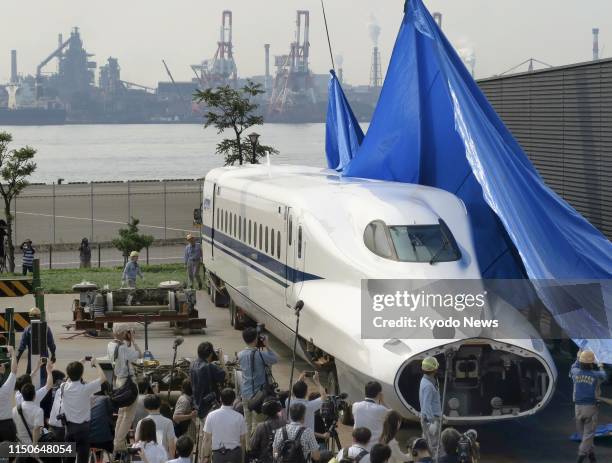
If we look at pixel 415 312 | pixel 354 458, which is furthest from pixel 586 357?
pixel 354 458

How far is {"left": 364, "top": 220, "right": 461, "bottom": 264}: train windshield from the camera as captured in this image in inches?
708

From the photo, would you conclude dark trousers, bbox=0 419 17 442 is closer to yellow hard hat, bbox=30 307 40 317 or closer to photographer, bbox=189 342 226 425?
photographer, bbox=189 342 226 425

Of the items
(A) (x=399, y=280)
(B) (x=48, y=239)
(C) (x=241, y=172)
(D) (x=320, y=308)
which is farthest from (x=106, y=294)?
(B) (x=48, y=239)

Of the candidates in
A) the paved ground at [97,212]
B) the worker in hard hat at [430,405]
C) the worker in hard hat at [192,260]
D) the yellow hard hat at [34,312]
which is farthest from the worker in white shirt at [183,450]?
the paved ground at [97,212]

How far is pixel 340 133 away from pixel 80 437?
21.4m

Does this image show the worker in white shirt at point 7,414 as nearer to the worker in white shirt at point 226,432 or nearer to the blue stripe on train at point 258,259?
the worker in white shirt at point 226,432

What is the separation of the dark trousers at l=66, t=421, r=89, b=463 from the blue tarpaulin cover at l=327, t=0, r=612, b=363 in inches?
302

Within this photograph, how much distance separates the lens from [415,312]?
17016 millimetres

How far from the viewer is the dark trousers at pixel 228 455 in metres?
12.9


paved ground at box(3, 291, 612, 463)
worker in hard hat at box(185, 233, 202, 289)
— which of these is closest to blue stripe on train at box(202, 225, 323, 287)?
paved ground at box(3, 291, 612, 463)

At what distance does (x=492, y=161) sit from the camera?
2033 cm

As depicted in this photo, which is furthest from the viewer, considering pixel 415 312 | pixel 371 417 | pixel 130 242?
pixel 130 242

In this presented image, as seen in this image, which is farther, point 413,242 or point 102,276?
point 102,276

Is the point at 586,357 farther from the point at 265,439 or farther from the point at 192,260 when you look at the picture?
the point at 192,260
